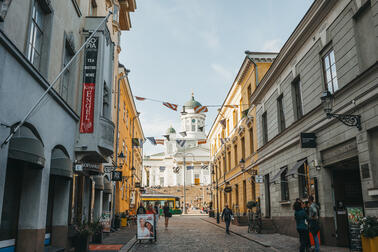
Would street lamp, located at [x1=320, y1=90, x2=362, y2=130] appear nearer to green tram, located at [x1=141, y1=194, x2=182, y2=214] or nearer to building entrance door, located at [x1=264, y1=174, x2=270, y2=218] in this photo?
building entrance door, located at [x1=264, y1=174, x2=270, y2=218]

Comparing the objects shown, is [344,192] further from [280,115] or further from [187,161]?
[187,161]

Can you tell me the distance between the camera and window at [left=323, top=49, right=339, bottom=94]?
514 inches

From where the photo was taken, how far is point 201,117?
109 metres

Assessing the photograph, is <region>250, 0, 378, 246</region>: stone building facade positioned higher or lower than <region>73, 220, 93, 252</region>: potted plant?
higher

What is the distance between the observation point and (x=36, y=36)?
998 cm

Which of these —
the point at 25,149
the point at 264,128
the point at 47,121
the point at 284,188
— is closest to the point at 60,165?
the point at 47,121

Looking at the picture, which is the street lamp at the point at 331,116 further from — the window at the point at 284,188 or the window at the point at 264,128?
the window at the point at 264,128

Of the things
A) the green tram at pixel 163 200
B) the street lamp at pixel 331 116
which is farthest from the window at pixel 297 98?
the green tram at pixel 163 200

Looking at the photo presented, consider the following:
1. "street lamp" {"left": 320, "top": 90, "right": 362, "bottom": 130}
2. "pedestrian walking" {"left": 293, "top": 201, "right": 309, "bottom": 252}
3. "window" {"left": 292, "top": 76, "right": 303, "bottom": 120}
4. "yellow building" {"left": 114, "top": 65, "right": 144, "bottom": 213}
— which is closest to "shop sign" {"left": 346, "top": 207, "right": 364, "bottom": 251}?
"pedestrian walking" {"left": 293, "top": 201, "right": 309, "bottom": 252}

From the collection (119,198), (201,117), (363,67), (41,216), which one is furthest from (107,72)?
(201,117)

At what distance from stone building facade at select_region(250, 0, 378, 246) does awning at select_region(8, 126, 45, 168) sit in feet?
26.8

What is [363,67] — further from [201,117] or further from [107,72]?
[201,117]

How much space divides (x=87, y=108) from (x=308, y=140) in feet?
28.2

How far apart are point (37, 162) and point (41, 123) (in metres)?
2.01
